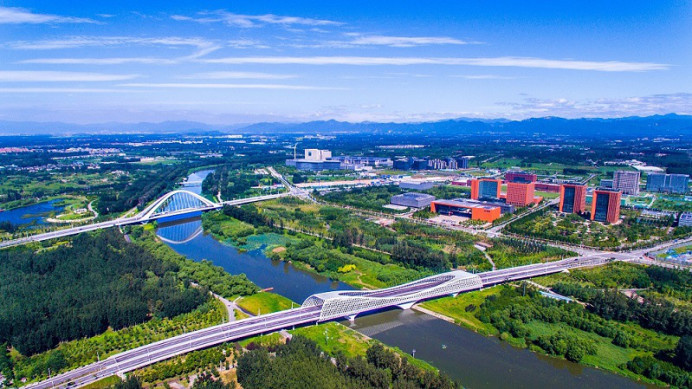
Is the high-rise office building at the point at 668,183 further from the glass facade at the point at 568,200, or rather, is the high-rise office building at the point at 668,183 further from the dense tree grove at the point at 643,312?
the dense tree grove at the point at 643,312

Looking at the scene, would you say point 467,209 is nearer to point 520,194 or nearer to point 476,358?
point 520,194

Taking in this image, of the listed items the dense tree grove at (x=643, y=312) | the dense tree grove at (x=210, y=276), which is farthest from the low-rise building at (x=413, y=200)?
the dense tree grove at (x=643, y=312)

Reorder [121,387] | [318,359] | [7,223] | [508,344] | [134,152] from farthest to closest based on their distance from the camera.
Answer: [134,152], [7,223], [508,344], [318,359], [121,387]

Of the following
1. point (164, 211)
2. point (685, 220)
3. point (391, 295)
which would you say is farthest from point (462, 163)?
point (391, 295)

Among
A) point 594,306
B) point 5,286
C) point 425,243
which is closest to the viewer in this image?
point 594,306

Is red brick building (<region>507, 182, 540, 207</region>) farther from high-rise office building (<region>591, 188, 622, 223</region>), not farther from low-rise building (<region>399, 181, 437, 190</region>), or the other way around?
low-rise building (<region>399, 181, 437, 190</region>)

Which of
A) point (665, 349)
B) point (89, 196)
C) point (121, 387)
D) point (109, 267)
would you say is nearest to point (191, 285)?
point (109, 267)

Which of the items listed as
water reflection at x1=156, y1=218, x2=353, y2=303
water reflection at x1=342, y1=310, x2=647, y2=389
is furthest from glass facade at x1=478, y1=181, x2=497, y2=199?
water reflection at x1=342, y1=310, x2=647, y2=389

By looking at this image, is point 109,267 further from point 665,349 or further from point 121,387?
point 665,349
